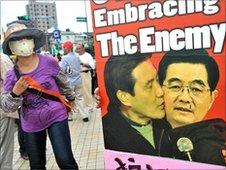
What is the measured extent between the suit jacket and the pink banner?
34 mm

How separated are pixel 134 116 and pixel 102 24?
629 mm

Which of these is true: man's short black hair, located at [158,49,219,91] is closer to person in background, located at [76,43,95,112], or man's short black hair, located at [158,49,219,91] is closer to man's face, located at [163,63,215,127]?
man's face, located at [163,63,215,127]

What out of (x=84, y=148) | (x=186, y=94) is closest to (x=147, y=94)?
(x=186, y=94)

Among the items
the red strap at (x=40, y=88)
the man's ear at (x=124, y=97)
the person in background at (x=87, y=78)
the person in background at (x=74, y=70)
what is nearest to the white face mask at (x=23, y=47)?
the red strap at (x=40, y=88)

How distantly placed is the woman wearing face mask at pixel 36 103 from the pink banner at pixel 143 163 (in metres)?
1.04

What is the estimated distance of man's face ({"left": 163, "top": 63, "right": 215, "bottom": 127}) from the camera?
2.60 m

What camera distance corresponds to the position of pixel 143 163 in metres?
2.96

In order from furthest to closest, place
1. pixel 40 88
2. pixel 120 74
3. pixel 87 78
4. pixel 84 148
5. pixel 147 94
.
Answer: pixel 87 78
pixel 84 148
pixel 40 88
pixel 120 74
pixel 147 94

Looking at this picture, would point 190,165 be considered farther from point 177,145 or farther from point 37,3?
point 37,3

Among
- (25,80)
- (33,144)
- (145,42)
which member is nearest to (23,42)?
(25,80)

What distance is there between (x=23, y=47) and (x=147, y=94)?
1.69 metres

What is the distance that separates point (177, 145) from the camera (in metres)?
2.78

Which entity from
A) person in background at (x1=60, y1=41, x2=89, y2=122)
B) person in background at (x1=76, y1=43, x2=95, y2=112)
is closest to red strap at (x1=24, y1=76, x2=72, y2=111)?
person in background at (x1=60, y1=41, x2=89, y2=122)

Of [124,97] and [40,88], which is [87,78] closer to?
[40,88]
